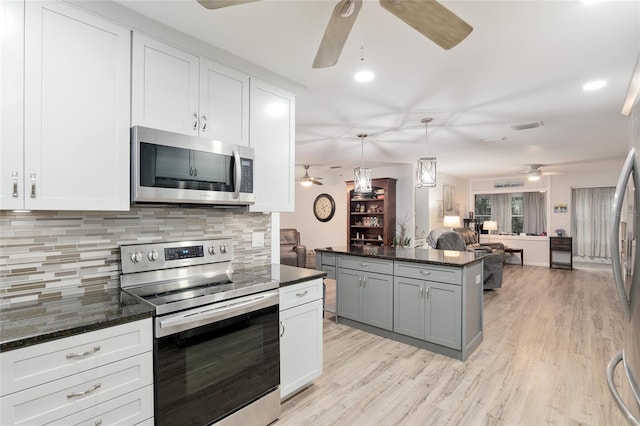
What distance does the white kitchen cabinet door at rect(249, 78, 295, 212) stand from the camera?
2.43m

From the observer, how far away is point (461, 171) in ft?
26.2

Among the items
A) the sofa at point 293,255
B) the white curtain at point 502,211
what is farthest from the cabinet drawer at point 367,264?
the white curtain at point 502,211

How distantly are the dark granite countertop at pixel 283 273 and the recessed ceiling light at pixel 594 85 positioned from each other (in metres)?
2.74

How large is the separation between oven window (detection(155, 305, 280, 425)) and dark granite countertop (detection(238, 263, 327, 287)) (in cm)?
22

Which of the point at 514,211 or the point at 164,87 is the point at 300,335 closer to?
the point at 164,87

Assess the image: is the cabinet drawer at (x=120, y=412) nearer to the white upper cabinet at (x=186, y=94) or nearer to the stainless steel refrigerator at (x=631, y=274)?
the white upper cabinet at (x=186, y=94)

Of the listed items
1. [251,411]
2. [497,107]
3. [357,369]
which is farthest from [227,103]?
[497,107]

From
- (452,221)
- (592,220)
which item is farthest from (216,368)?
(592,220)

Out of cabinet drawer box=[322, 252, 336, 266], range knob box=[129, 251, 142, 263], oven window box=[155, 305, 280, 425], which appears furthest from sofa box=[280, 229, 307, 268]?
range knob box=[129, 251, 142, 263]

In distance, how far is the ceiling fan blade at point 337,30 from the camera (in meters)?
1.42

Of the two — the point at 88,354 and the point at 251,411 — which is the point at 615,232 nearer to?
the point at 251,411

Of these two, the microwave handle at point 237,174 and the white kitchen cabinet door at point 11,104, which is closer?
the white kitchen cabinet door at point 11,104

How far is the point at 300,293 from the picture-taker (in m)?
2.29

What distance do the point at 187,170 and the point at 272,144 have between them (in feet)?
2.53
